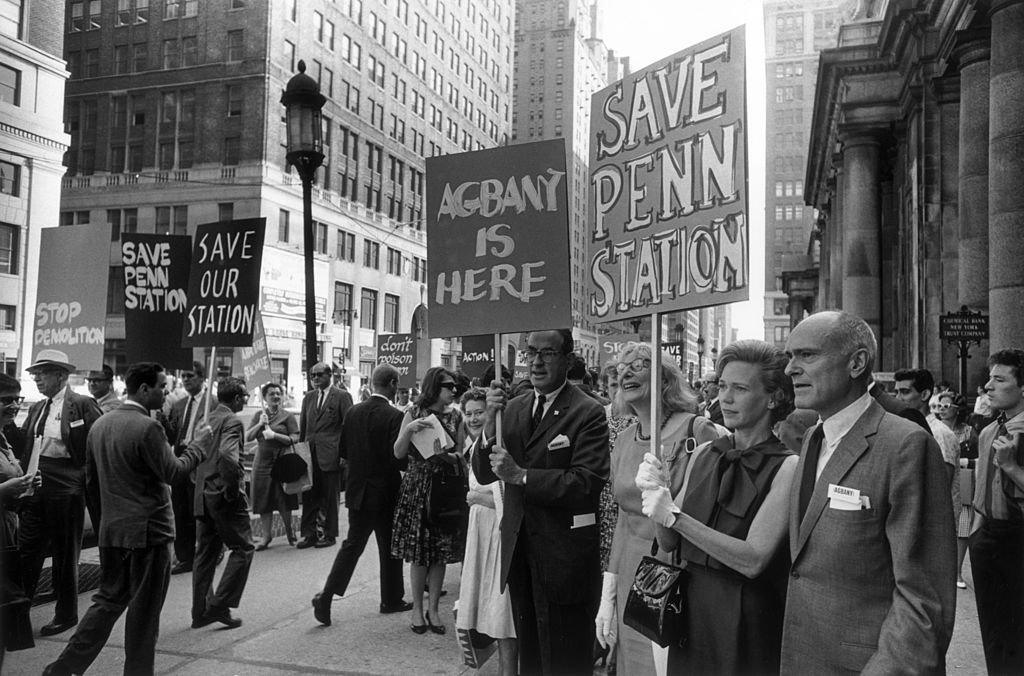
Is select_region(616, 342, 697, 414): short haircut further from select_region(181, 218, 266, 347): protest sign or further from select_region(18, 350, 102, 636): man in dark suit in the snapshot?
select_region(18, 350, 102, 636): man in dark suit

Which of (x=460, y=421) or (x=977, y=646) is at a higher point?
(x=460, y=421)

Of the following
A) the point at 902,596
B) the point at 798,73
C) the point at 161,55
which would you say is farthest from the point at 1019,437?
the point at 798,73

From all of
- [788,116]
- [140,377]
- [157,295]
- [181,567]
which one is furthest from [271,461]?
[788,116]

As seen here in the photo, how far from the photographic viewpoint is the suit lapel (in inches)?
104

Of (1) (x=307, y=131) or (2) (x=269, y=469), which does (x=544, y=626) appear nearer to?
(2) (x=269, y=469)

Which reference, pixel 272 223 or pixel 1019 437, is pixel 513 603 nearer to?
pixel 1019 437

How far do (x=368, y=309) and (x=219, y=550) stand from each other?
5601 cm

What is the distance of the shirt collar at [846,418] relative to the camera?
9.07 ft

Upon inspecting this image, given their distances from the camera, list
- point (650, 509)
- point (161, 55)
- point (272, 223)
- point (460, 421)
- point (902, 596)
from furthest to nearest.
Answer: point (161, 55)
point (272, 223)
point (460, 421)
point (650, 509)
point (902, 596)

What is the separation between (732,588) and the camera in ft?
9.89

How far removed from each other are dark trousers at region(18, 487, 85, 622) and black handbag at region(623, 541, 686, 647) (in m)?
5.27

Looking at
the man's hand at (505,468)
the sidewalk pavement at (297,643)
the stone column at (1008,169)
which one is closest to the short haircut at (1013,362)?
the sidewalk pavement at (297,643)

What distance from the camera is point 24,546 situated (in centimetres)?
668

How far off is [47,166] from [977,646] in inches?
1726
